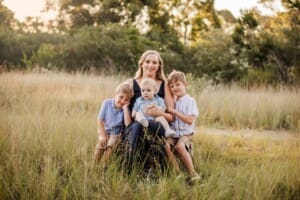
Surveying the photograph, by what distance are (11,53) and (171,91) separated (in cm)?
1429

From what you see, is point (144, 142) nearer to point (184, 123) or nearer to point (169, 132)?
point (169, 132)

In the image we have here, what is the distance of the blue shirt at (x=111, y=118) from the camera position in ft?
14.5

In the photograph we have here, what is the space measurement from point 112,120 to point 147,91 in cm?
49

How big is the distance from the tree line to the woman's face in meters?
8.38

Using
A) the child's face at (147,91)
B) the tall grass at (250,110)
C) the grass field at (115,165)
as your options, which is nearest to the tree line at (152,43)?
the tall grass at (250,110)

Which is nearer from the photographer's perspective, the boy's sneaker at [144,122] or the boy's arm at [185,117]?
the boy's sneaker at [144,122]

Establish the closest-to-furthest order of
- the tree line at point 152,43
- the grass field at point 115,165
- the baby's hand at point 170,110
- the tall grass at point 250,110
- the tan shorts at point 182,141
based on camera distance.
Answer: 1. the grass field at point 115,165
2. the tan shorts at point 182,141
3. the baby's hand at point 170,110
4. the tall grass at point 250,110
5. the tree line at point 152,43

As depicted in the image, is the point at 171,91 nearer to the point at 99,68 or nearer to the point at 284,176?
the point at 284,176

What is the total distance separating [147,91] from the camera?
443 cm

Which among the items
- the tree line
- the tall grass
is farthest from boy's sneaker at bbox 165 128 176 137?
the tree line

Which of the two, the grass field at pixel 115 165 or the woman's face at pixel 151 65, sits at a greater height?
the woman's face at pixel 151 65

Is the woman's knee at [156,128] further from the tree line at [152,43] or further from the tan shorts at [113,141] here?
the tree line at [152,43]

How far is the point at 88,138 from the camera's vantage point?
522 cm

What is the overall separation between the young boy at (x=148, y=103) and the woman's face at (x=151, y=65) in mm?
350
